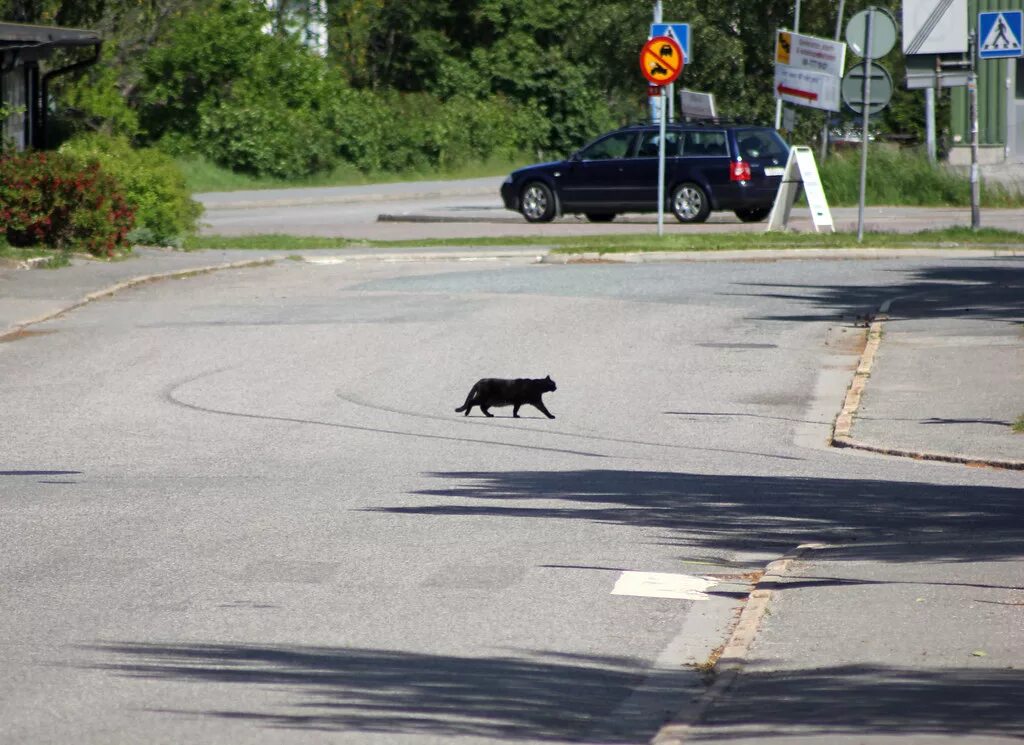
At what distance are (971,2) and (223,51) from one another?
21.7 m

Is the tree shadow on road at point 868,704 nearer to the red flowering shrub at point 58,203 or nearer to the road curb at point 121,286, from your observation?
the road curb at point 121,286

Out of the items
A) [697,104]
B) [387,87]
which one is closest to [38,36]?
[697,104]

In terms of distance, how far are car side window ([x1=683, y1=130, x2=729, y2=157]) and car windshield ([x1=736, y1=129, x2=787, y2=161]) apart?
31cm

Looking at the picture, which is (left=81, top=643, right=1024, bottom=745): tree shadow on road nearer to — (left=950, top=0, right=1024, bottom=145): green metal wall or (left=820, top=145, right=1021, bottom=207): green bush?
(left=820, top=145, right=1021, bottom=207): green bush

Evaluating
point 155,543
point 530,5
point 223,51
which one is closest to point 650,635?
point 155,543

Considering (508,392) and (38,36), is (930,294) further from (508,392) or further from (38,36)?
(38,36)

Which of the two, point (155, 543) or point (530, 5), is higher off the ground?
point (530, 5)

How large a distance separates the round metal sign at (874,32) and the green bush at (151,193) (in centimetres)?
1024

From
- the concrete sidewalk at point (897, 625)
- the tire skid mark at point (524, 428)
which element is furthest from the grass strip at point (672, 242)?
the concrete sidewalk at point (897, 625)

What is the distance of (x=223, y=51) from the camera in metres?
51.9

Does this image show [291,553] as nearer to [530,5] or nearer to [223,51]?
[223,51]

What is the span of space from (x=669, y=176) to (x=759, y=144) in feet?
5.73

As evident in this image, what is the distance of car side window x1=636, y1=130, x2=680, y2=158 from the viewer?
3278cm

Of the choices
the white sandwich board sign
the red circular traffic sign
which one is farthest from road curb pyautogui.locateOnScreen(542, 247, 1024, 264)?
the white sandwich board sign
